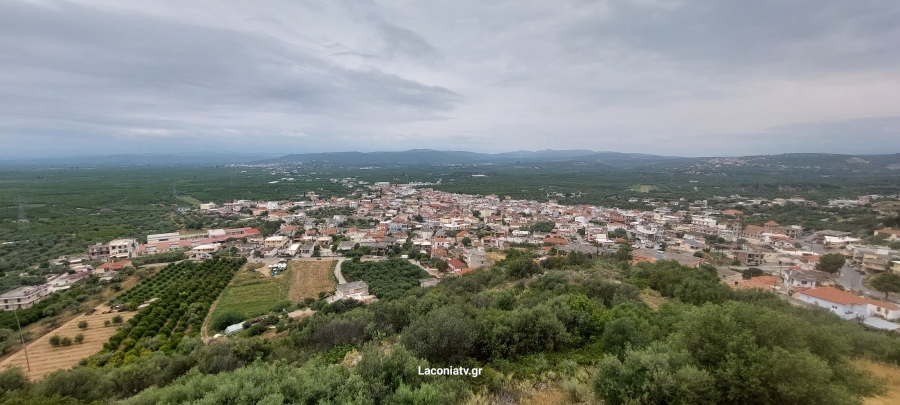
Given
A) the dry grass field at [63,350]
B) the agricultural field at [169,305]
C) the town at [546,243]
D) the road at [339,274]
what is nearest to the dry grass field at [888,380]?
the town at [546,243]

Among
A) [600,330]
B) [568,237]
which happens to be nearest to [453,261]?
[568,237]

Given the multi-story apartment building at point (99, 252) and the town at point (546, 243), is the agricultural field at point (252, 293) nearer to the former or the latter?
the town at point (546, 243)

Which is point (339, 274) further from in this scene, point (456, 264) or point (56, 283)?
point (56, 283)

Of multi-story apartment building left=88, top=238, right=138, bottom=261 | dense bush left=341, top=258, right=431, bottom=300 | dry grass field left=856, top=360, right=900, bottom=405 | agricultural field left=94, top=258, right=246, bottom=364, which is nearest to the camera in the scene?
dry grass field left=856, top=360, right=900, bottom=405

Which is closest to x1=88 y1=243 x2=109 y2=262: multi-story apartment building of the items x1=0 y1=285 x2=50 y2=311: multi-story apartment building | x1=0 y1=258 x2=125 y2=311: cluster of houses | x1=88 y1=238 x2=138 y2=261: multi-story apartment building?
x1=88 y1=238 x2=138 y2=261: multi-story apartment building

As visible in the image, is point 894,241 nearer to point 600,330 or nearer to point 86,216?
point 600,330

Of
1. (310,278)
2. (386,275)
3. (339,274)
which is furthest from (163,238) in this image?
(386,275)

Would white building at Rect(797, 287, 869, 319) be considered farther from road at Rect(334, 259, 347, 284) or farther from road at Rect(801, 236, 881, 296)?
road at Rect(334, 259, 347, 284)
